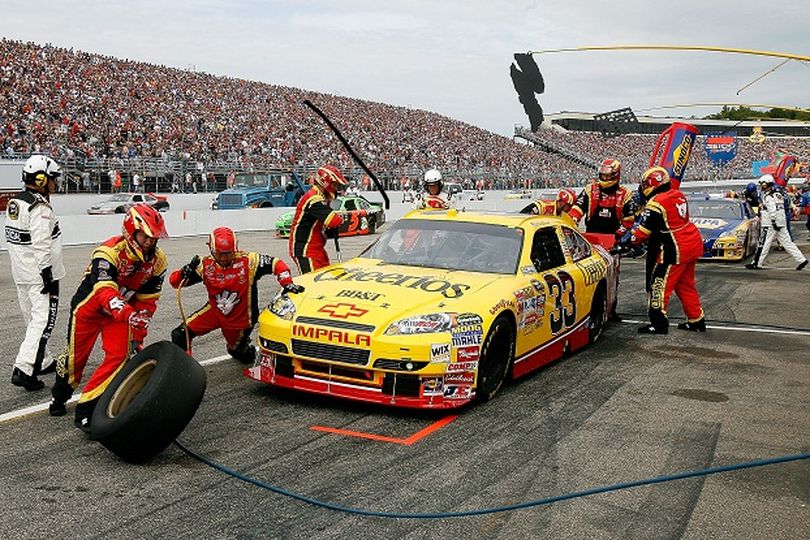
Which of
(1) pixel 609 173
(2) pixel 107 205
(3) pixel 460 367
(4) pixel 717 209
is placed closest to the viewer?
(3) pixel 460 367

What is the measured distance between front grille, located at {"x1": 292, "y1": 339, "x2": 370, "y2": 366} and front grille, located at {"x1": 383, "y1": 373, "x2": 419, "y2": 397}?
0.67ft

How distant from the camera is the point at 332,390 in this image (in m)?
6.14

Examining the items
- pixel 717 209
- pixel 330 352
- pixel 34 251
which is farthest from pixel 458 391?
pixel 717 209

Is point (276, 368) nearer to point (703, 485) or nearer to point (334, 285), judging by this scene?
point (334, 285)

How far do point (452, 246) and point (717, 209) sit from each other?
492 inches

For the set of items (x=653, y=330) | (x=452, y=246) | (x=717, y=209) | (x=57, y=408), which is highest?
(x=452, y=246)

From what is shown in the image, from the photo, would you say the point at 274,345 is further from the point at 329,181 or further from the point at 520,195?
the point at 520,195

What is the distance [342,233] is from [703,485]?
21.3 metres

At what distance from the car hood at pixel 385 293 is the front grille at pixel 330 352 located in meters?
0.22

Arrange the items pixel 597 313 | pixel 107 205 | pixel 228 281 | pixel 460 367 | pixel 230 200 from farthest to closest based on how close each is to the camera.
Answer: pixel 230 200 < pixel 107 205 < pixel 597 313 < pixel 228 281 < pixel 460 367

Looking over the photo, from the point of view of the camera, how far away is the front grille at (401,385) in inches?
235

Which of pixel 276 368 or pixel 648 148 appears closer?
pixel 276 368

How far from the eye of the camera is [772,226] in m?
16.8

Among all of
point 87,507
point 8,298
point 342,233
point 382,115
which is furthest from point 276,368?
point 382,115
